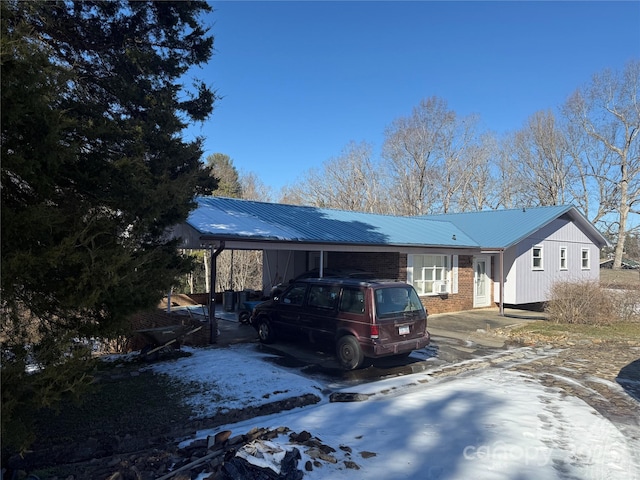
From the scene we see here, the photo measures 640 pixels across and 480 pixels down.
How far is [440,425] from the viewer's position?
5.40 metres

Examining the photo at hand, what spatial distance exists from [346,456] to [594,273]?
23536mm

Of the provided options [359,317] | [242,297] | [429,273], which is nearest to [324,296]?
[359,317]

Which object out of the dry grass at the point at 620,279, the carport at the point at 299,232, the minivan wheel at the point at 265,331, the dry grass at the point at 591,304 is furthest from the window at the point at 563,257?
the minivan wheel at the point at 265,331

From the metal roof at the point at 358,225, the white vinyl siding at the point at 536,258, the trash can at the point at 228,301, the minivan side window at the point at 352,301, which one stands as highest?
the metal roof at the point at 358,225

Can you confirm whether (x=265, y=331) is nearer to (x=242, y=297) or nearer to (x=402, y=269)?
(x=242, y=297)

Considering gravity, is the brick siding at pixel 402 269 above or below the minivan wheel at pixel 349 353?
above

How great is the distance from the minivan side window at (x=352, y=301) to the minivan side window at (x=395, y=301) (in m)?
0.33

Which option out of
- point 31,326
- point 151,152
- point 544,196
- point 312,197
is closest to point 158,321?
point 151,152

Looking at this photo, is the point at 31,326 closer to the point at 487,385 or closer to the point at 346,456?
the point at 346,456

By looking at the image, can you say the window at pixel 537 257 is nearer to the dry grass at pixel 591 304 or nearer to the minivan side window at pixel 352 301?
the dry grass at pixel 591 304

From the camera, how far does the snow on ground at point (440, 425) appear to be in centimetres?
429

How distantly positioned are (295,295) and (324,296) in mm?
930

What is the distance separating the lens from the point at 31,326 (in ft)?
14.8

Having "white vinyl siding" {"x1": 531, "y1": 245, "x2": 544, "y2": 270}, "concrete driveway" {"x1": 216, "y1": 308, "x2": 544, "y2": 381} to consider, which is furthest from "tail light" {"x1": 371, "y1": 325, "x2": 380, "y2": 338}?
"white vinyl siding" {"x1": 531, "y1": 245, "x2": 544, "y2": 270}
